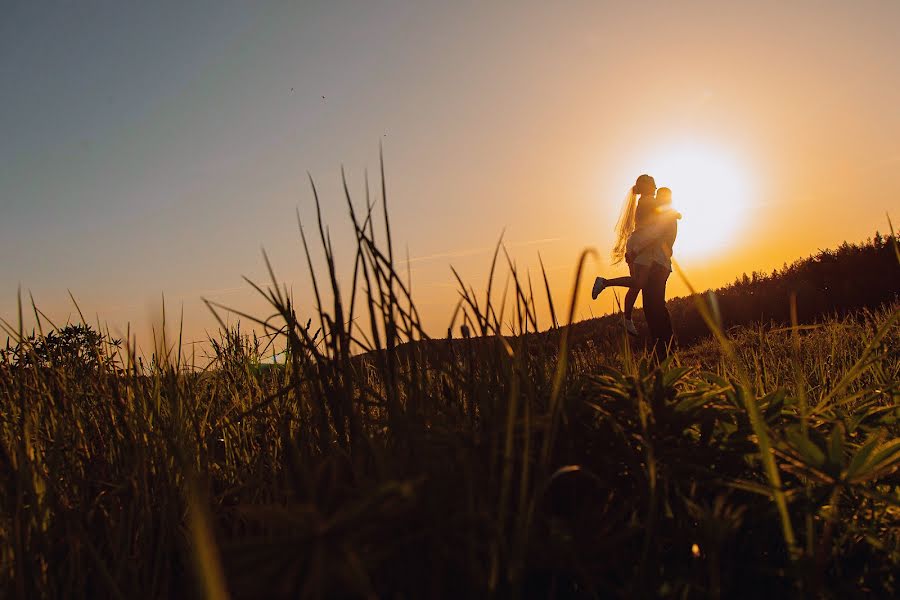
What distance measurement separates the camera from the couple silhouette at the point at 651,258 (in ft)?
24.6

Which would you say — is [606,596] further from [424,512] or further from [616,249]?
[616,249]

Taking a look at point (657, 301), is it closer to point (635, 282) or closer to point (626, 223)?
point (635, 282)

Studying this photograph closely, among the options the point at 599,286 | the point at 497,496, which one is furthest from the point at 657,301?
the point at 497,496

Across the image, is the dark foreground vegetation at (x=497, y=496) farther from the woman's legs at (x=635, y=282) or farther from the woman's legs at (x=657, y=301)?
the woman's legs at (x=657, y=301)

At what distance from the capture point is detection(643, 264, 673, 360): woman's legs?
7.44 meters

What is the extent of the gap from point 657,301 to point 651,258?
67 cm

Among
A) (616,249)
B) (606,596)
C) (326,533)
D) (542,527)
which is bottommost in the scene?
(606,596)

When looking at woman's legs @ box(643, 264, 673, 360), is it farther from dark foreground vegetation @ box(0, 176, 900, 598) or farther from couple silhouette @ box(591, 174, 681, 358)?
dark foreground vegetation @ box(0, 176, 900, 598)

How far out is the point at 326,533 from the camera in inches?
24.2

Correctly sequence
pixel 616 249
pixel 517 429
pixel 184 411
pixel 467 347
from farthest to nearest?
pixel 616 249 → pixel 184 411 → pixel 467 347 → pixel 517 429

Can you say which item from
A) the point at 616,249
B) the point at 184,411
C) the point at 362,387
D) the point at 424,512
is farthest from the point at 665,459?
the point at 616,249

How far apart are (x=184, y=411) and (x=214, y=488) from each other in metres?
0.29

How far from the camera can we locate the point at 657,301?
24.4 ft

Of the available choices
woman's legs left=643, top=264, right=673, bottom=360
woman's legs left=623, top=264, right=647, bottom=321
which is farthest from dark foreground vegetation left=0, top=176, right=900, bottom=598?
woman's legs left=643, top=264, right=673, bottom=360
